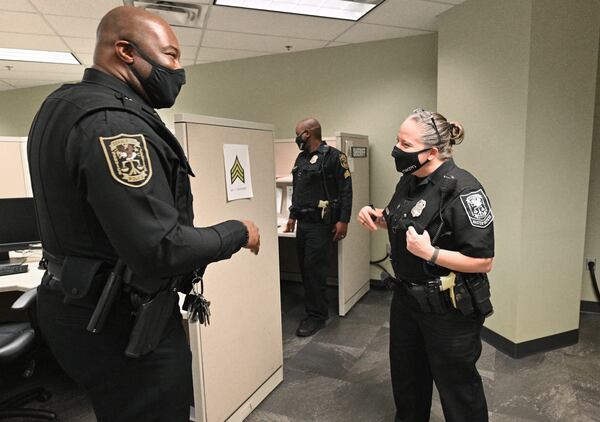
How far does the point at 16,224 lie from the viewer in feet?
7.38

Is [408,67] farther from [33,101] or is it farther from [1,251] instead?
[33,101]

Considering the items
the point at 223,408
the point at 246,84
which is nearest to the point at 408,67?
the point at 246,84

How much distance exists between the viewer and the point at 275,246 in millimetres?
2047

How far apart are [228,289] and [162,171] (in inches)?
38.4

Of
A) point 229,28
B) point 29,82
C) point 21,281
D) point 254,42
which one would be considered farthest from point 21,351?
point 29,82

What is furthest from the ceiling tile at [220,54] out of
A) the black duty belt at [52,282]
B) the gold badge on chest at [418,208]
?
the black duty belt at [52,282]

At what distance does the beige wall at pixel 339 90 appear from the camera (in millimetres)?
3377

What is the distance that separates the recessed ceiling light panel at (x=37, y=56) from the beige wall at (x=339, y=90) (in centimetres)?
117

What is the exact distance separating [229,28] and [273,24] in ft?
1.21

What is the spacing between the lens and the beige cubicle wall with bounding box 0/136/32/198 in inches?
95.5

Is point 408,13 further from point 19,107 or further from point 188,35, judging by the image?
point 19,107

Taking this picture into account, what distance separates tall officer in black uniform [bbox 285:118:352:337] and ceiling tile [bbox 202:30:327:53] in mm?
1036

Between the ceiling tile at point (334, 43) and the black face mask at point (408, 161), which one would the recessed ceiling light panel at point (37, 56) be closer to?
the ceiling tile at point (334, 43)

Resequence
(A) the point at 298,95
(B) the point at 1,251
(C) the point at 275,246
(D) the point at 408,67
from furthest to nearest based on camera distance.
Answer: (A) the point at 298,95 → (D) the point at 408,67 → (B) the point at 1,251 → (C) the point at 275,246
